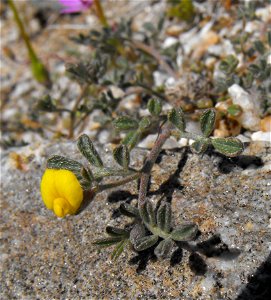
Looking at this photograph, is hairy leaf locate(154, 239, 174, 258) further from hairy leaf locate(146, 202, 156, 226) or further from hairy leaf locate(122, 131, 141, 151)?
hairy leaf locate(122, 131, 141, 151)

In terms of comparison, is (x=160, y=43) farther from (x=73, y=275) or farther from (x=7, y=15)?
(x=73, y=275)

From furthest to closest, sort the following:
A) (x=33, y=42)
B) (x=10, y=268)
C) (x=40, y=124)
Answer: (x=33, y=42) < (x=40, y=124) < (x=10, y=268)

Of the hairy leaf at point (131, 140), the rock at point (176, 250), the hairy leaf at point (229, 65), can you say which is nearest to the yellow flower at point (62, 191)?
the rock at point (176, 250)

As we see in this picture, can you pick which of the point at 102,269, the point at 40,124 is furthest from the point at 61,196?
the point at 40,124

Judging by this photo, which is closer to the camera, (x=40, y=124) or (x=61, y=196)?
(x=61, y=196)

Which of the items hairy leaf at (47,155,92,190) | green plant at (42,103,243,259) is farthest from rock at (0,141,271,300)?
hairy leaf at (47,155,92,190)

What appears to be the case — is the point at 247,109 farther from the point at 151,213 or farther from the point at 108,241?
the point at 108,241

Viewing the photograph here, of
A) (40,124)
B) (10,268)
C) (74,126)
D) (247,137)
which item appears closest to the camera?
(10,268)
